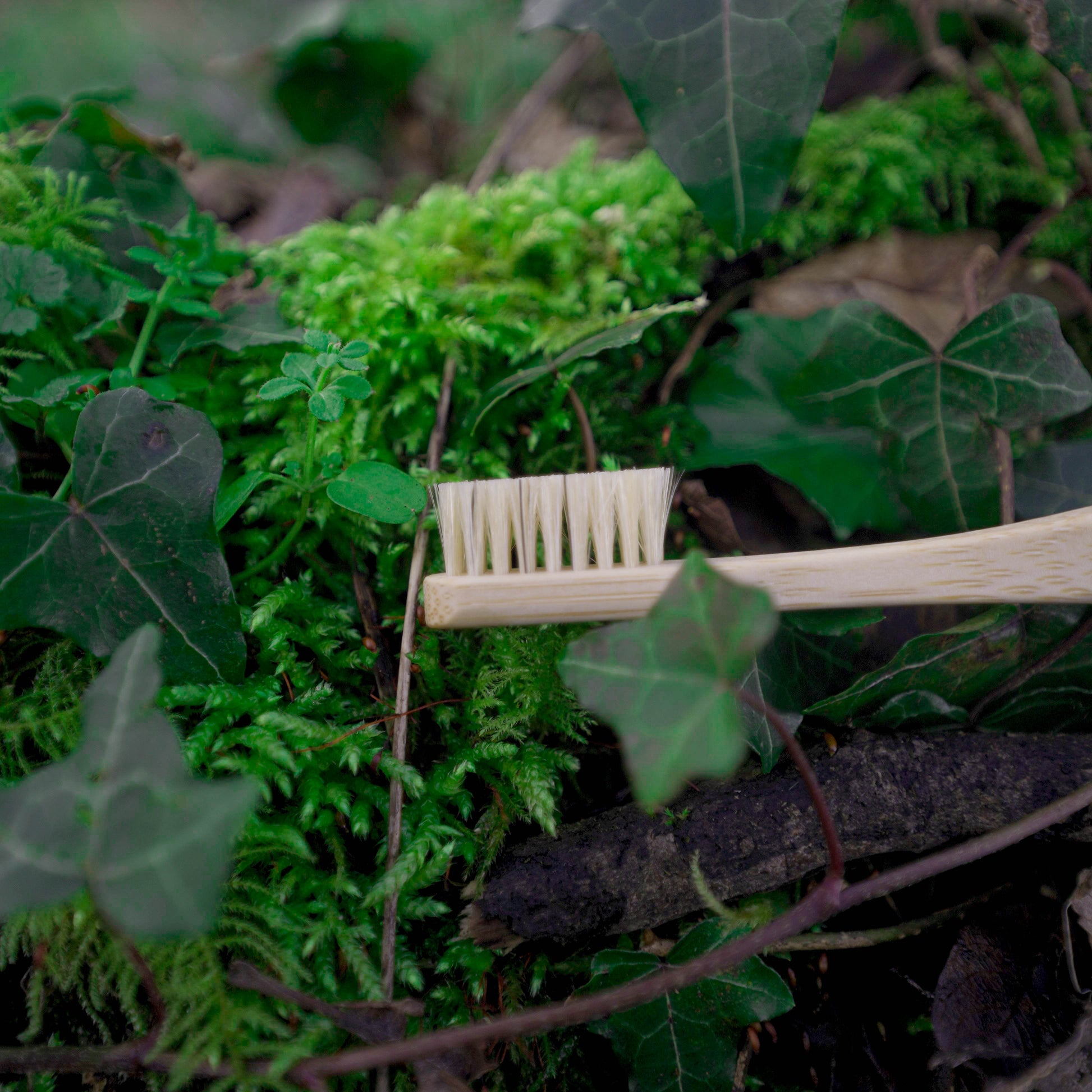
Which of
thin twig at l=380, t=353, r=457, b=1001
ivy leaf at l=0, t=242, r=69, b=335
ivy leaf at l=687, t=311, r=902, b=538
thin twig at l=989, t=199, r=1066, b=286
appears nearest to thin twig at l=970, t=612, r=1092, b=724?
ivy leaf at l=687, t=311, r=902, b=538

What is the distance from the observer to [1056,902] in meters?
0.97

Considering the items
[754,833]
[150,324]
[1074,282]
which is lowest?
[754,833]

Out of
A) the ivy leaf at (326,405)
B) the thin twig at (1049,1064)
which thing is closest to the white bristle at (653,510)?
the ivy leaf at (326,405)

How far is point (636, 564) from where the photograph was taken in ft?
3.45

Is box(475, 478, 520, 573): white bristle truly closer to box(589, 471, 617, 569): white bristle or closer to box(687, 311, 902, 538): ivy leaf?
box(589, 471, 617, 569): white bristle

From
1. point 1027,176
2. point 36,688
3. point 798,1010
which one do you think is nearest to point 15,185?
point 36,688

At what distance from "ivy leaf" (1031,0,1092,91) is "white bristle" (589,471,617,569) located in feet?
3.75

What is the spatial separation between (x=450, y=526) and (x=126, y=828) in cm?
58

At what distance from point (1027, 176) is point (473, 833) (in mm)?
1822

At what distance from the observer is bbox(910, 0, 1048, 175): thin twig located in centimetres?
155

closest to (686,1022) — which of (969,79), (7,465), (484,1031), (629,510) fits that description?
(484,1031)

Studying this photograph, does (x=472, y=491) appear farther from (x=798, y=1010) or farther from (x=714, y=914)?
(x=798, y=1010)

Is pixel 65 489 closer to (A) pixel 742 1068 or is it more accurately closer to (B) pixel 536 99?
(A) pixel 742 1068

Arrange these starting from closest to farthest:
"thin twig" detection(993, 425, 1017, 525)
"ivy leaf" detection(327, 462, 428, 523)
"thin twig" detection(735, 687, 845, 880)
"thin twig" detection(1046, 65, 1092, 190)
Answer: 1. "thin twig" detection(735, 687, 845, 880)
2. "ivy leaf" detection(327, 462, 428, 523)
3. "thin twig" detection(993, 425, 1017, 525)
4. "thin twig" detection(1046, 65, 1092, 190)
